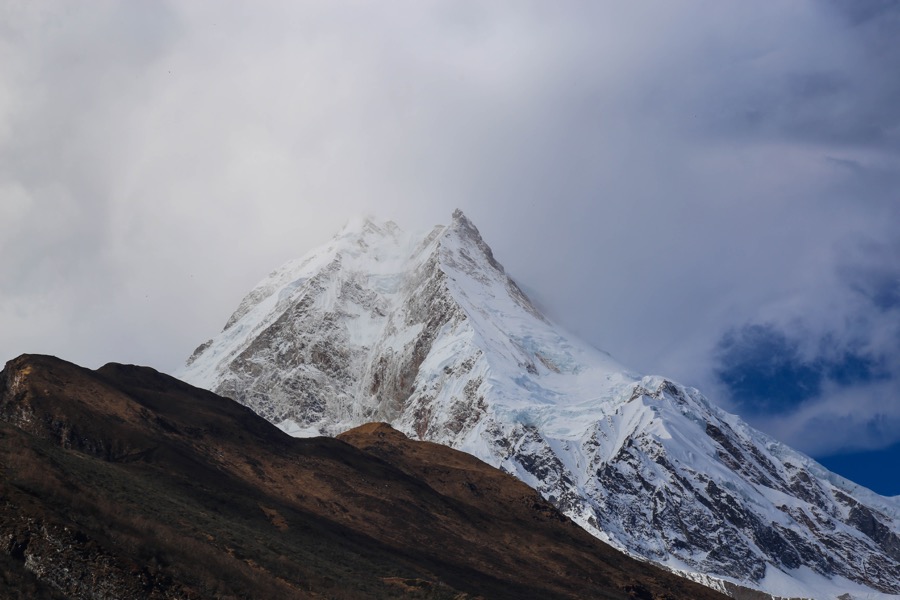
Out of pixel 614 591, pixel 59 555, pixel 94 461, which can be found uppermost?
pixel 614 591

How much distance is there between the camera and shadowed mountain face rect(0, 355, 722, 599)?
180 feet

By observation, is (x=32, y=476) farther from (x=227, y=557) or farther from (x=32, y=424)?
(x=32, y=424)

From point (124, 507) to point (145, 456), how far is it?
1321 inches

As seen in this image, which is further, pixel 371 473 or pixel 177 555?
pixel 371 473

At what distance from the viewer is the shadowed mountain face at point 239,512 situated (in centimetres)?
5478

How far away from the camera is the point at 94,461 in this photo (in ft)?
276

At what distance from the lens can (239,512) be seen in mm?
96062

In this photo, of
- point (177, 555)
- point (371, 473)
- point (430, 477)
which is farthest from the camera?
point (430, 477)

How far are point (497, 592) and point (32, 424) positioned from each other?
4975 centimetres

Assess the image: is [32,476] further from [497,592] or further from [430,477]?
[430,477]

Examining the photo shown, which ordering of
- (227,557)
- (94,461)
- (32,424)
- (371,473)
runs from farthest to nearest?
(371,473) < (32,424) < (94,461) < (227,557)

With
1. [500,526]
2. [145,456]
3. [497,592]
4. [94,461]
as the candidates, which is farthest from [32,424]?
[500,526]

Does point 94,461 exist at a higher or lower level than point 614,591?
lower

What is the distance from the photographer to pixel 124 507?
68312 mm
